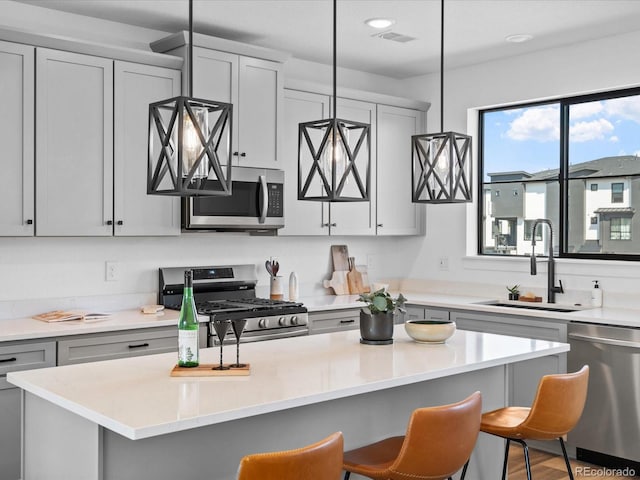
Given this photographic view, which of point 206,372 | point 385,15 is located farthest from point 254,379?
point 385,15

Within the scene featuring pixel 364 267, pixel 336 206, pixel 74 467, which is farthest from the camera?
pixel 364 267

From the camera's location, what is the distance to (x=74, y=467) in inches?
84.7

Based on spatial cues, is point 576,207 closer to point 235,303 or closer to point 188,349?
point 235,303

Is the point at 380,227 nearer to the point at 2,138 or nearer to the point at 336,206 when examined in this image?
the point at 336,206

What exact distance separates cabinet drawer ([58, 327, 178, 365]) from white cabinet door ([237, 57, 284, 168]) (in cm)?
127

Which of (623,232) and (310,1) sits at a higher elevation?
(310,1)

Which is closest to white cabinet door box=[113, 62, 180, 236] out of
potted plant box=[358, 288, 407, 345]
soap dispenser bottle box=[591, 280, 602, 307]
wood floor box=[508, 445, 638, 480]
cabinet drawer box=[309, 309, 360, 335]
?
cabinet drawer box=[309, 309, 360, 335]

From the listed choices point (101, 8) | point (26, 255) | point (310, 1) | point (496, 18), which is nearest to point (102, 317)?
point (26, 255)

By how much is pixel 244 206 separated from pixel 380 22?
144cm

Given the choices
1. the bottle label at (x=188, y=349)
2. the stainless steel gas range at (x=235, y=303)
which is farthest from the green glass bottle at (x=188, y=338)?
the stainless steel gas range at (x=235, y=303)

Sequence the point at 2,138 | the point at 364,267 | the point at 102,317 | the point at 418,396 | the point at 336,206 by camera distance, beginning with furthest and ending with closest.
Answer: the point at 364,267, the point at 336,206, the point at 102,317, the point at 2,138, the point at 418,396

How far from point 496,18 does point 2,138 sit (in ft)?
9.51

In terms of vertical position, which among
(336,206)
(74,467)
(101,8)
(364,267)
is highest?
(101,8)

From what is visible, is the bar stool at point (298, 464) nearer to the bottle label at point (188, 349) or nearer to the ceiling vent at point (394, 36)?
the bottle label at point (188, 349)
